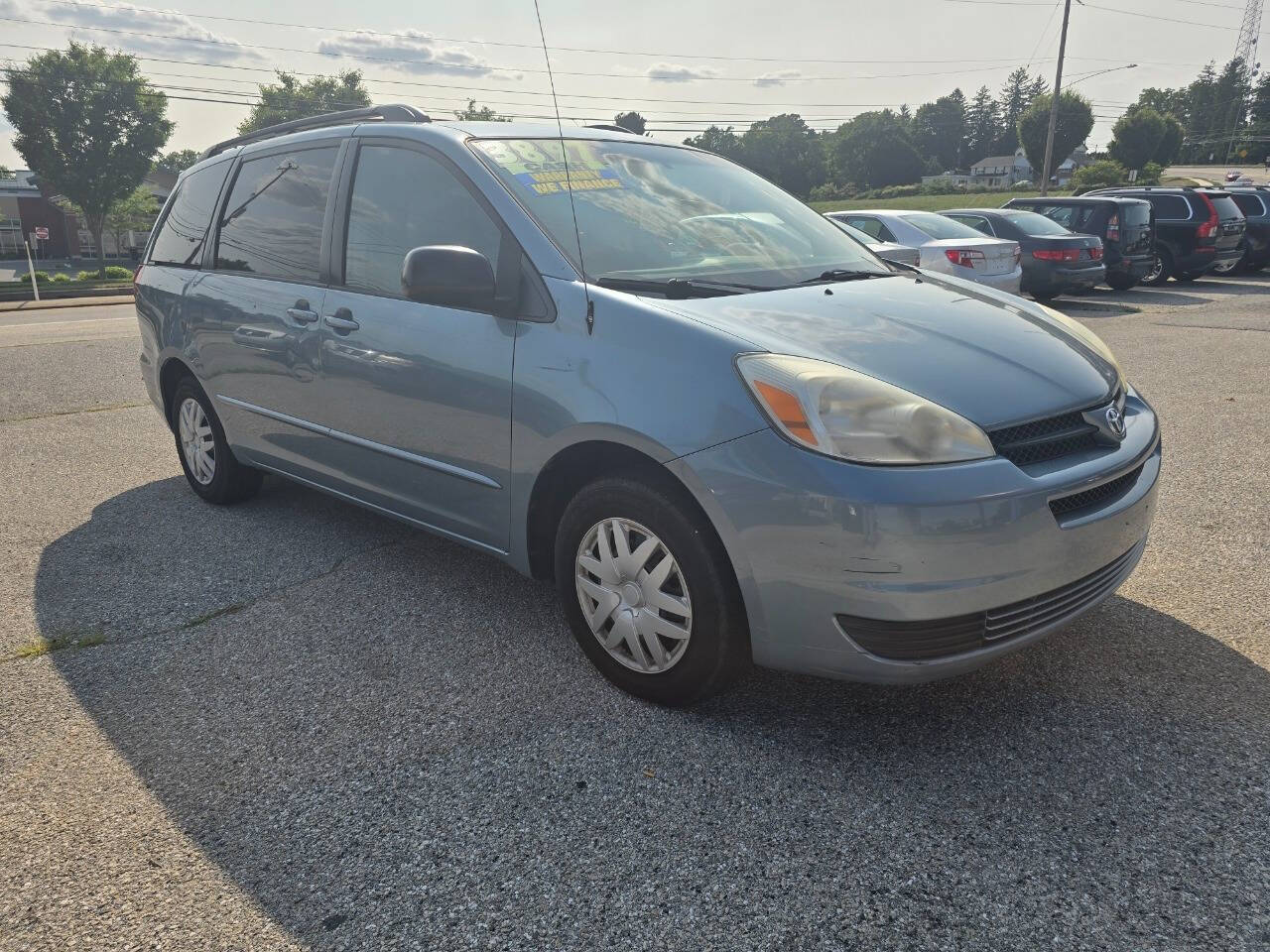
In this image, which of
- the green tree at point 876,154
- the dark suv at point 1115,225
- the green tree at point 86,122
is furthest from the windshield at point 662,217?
the green tree at point 876,154

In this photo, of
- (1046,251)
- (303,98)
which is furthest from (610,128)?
(303,98)

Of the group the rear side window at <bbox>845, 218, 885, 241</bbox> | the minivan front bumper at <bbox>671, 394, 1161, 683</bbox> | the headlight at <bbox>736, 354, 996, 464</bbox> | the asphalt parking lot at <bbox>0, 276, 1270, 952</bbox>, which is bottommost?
the asphalt parking lot at <bbox>0, 276, 1270, 952</bbox>

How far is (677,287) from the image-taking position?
296 centimetres

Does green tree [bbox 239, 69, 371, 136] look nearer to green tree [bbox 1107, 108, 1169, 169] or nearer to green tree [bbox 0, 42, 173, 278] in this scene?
green tree [bbox 0, 42, 173, 278]

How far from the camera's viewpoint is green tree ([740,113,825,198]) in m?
78.7

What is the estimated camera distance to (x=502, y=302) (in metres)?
3.04

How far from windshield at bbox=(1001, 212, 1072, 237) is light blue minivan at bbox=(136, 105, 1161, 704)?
11.3 meters

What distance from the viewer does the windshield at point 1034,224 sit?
549 inches

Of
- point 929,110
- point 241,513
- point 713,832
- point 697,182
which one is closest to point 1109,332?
point 697,182

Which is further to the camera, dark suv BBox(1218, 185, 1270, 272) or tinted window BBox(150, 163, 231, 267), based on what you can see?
dark suv BBox(1218, 185, 1270, 272)

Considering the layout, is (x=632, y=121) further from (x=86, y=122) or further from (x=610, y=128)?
(x=86, y=122)

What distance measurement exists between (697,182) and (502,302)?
45.2 inches

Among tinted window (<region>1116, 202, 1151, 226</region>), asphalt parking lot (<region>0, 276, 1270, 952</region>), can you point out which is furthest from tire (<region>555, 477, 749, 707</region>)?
tinted window (<region>1116, 202, 1151, 226</region>)

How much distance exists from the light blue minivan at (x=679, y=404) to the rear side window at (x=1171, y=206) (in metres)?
16.8
